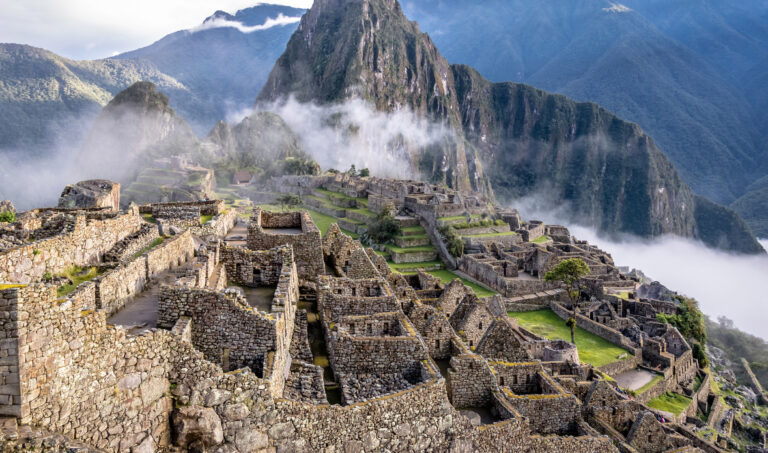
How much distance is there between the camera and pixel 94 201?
69.3ft

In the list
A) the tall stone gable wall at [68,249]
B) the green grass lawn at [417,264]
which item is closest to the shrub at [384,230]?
the green grass lawn at [417,264]

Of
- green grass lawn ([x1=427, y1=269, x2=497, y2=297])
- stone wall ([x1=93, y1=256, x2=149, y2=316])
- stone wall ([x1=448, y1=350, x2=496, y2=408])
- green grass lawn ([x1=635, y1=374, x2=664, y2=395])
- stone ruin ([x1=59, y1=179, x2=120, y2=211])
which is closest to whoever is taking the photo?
stone wall ([x1=93, y1=256, x2=149, y2=316])

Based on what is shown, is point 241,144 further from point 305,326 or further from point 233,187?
point 305,326

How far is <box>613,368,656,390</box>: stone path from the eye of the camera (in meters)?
26.6

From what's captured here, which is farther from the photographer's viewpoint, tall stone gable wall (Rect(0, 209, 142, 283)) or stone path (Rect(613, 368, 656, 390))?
stone path (Rect(613, 368, 656, 390))

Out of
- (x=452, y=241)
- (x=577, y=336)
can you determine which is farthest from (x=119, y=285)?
(x=452, y=241)

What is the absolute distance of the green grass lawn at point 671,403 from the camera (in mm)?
26297

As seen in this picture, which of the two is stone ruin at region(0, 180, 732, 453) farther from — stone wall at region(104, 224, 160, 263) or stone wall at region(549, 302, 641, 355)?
stone wall at region(549, 302, 641, 355)

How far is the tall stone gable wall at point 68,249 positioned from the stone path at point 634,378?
24754 mm

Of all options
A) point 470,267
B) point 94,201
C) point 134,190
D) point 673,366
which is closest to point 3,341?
point 94,201

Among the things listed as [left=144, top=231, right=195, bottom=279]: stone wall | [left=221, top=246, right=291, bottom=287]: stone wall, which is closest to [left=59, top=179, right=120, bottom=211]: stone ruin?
[left=144, top=231, right=195, bottom=279]: stone wall

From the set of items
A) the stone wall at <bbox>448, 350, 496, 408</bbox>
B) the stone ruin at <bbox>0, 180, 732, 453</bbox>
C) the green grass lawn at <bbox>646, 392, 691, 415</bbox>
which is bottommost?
the green grass lawn at <bbox>646, 392, 691, 415</bbox>

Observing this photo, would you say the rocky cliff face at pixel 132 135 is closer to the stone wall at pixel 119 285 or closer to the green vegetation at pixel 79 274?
the green vegetation at pixel 79 274

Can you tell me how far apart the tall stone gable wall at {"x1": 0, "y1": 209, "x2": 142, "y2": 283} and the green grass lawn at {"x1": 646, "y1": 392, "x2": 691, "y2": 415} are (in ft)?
85.3
